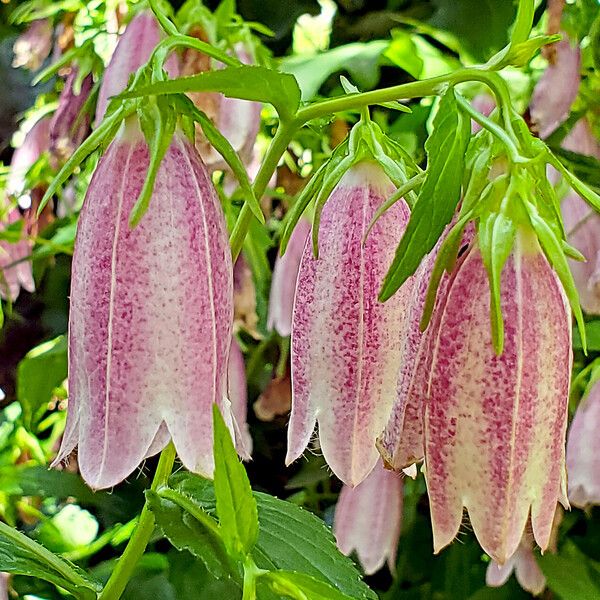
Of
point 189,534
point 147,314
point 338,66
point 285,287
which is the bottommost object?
point 285,287

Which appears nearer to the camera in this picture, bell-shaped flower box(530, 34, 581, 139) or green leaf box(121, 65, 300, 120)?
green leaf box(121, 65, 300, 120)

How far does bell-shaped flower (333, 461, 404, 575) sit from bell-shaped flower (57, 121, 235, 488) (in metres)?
0.52

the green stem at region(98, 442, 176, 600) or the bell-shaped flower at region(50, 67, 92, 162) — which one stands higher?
the green stem at region(98, 442, 176, 600)

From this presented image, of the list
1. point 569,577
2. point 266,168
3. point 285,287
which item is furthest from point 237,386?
point 266,168

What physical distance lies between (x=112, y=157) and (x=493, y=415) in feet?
0.64

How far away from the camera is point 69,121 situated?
3.45ft

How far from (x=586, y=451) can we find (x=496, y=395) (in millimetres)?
504

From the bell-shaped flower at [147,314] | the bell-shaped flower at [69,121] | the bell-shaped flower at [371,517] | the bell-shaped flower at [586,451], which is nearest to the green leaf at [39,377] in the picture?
the bell-shaped flower at [69,121]

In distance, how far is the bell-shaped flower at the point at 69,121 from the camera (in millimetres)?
1037

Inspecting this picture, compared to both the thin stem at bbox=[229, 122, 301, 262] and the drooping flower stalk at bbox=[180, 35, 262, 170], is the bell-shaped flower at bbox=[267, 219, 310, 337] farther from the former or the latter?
the thin stem at bbox=[229, 122, 301, 262]

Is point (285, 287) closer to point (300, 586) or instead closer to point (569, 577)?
point (569, 577)

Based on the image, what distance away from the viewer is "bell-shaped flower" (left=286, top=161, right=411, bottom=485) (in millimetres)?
485

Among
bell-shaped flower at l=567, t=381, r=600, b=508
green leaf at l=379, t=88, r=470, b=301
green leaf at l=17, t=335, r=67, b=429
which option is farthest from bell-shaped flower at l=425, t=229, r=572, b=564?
green leaf at l=17, t=335, r=67, b=429

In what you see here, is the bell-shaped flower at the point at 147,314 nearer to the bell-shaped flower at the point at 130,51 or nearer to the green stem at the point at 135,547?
the green stem at the point at 135,547
